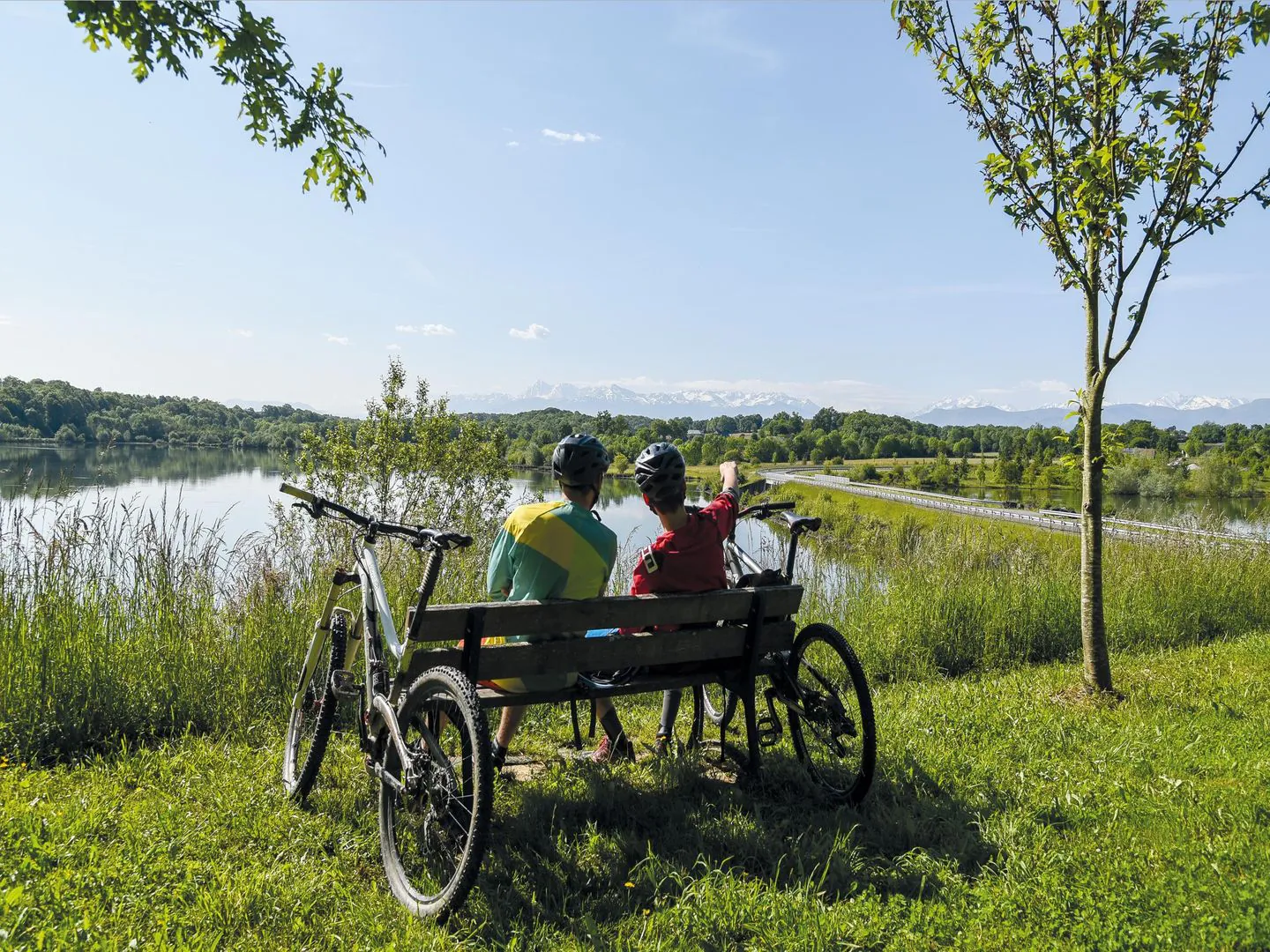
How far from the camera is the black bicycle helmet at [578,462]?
3.61 m

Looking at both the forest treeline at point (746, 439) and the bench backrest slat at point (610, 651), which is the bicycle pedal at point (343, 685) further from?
the forest treeline at point (746, 439)

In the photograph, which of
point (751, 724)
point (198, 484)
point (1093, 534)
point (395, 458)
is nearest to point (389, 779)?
point (751, 724)

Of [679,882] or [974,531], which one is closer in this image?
[679,882]

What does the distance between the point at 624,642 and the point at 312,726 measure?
5.44 feet

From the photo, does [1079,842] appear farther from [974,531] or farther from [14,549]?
[974,531]

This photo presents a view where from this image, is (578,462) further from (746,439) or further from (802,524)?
(746,439)

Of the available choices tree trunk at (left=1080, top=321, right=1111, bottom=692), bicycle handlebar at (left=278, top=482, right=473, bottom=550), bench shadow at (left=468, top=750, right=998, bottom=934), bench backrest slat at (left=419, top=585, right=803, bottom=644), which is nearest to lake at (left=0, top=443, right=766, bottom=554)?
bench backrest slat at (left=419, top=585, right=803, bottom=644)

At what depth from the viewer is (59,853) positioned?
2.84 meters

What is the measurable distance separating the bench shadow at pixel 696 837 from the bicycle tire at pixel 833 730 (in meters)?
0.09

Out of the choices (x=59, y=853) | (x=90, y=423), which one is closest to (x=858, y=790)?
(x=59, y=853)

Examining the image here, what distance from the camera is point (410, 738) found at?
121 inches

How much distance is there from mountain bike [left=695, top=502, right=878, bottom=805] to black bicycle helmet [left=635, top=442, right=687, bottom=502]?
61 cm

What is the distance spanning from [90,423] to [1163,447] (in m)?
139

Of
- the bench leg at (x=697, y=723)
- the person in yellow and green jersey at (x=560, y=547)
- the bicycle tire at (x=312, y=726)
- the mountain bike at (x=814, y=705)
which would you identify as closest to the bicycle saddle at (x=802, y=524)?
the mountain bike at (x=814, y=705)
